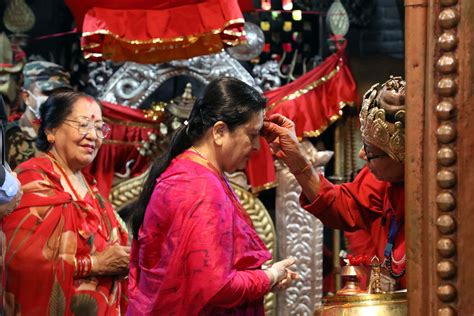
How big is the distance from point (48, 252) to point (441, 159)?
285cm

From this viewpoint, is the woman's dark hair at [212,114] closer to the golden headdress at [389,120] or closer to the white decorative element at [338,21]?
the golden headdress at [389,120]

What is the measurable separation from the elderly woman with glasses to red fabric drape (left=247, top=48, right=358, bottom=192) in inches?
56.5

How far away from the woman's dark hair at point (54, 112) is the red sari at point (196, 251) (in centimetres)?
146

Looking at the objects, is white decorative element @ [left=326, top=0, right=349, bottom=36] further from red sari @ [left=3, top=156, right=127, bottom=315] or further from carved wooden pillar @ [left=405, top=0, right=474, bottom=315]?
carved wooden pillar @ [left=405, top=0, right=474, bottom=315]

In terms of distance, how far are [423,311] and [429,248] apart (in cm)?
11

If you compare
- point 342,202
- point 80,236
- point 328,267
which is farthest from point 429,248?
point 328,267

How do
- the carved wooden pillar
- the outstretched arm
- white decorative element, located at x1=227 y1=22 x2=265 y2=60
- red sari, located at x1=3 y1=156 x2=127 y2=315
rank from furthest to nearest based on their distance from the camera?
1. white decorative element, located at x1=227 y1=22 x2=265 y2=60
2. red sari, located at x1=3 y1=156 x2=127 y2=315
3. the outstretched arm
4. the carved wooden pillar

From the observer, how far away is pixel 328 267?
606cm

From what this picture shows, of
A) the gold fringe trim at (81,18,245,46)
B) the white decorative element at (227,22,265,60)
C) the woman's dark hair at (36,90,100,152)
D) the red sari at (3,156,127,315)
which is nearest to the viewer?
the red sari at (3,156,127,315)

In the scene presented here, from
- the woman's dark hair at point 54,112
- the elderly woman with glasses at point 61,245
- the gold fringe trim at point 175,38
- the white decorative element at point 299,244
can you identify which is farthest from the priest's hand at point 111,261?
the white decorative element at point 299,244

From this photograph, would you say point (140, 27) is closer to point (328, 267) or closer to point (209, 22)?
point (209, 22)

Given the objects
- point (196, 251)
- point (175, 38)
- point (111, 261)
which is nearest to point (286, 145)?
point (196, 251)

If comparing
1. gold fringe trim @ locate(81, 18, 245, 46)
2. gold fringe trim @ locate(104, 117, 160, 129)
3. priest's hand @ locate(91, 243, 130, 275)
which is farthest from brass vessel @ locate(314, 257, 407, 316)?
gold fringe trim @ locate(104, 117, 160, 129)

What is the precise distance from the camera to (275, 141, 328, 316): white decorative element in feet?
19.1
